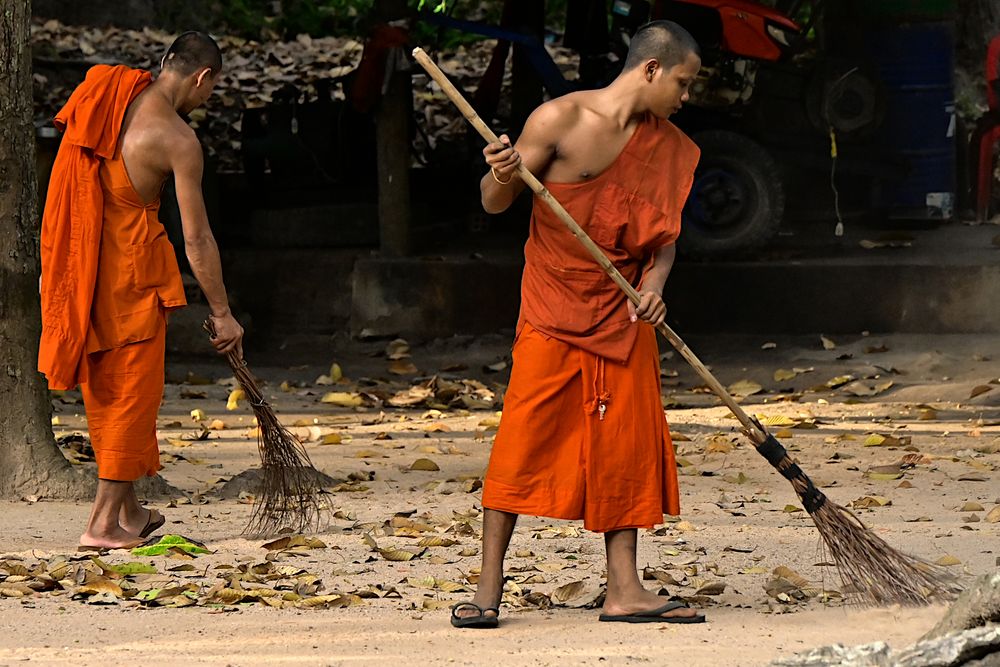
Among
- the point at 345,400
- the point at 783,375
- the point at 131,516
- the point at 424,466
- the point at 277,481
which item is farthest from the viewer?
the point at 783,375

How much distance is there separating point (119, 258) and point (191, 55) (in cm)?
71

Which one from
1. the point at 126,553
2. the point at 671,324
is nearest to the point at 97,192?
the point at 126,553

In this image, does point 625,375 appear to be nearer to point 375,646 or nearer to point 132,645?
point 375,646

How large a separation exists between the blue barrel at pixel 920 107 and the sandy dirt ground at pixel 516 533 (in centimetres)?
163

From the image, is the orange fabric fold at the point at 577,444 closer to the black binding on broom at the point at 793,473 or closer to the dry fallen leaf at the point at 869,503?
the black binding on broom at the point at 793,473

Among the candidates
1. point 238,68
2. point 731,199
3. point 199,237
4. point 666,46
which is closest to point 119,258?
point 199,237

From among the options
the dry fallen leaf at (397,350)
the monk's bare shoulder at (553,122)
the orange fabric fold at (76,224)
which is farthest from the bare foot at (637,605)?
the dry fallen leaf at (397,350)

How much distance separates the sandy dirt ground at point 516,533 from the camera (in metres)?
3.96

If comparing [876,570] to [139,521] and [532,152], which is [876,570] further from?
[139,521]

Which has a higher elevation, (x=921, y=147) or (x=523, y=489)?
(x=921, y=147)

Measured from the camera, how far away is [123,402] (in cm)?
509

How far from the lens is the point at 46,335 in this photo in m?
5.08

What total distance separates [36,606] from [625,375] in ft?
5.83

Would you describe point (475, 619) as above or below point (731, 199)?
below
